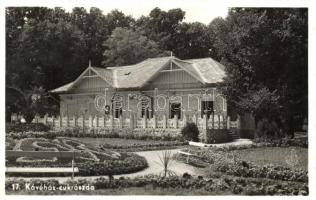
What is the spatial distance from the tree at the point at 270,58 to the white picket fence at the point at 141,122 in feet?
7.16

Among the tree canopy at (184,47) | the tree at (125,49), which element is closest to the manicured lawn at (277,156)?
the tree canopy at (184,47)

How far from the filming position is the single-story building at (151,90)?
28312 millimetres

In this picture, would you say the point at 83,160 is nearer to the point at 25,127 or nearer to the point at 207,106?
the point at 25,127

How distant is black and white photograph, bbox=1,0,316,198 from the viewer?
13.0m

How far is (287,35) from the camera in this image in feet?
68.8

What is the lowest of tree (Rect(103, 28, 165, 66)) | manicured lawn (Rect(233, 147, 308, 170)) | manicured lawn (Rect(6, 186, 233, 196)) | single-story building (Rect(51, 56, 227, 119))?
manicured lawn (Rect(6, 186, 233, 196))

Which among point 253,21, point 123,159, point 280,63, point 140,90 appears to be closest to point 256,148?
point 280,63

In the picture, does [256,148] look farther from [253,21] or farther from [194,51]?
[194,51]

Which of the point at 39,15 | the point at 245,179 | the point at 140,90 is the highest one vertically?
the point at 39,15

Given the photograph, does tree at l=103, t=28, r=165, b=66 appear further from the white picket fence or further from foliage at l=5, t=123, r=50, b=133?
foliage at l=5, t=123, r=50, b=133

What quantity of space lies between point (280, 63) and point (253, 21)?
2288mm

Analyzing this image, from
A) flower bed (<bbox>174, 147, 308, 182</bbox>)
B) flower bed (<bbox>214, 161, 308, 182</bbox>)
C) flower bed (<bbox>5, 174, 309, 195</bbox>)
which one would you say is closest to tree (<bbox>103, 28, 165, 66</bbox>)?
flower bed (<bbox>174, 147, 308, 182</bbox>)

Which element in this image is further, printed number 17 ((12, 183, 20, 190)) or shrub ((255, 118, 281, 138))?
shrub ((255, 118, 281, 138))

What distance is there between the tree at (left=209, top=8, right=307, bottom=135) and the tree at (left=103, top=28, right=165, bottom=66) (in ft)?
61.0
